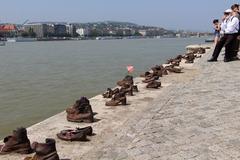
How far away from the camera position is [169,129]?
6344 mm

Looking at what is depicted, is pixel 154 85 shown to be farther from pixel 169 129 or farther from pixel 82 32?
pixel 82 32

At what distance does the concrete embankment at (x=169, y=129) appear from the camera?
17.7 feet

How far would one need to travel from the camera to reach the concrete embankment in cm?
539

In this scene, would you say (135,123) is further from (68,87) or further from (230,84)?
(68,87)

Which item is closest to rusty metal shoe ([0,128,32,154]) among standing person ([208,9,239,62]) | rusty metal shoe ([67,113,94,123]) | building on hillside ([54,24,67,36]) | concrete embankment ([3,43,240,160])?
concrete embankment ([3,43,240,160])

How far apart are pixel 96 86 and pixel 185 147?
599 inches

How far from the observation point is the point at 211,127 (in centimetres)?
630

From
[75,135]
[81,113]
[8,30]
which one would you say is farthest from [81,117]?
[8,30]

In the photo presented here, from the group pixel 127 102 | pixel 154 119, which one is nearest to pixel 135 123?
pixel 154 119

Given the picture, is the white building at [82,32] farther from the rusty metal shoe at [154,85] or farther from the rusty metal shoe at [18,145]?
the rusty metal shoe at [18,145]

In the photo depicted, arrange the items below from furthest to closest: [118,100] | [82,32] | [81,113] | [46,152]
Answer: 1. [82,32]
2. [118,100]
3. [81,113]
4. [46,152]

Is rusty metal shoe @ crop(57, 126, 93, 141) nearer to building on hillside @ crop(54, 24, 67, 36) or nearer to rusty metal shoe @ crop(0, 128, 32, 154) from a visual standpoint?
rusty metal shoe @ crop(0, 128, 32, 154)

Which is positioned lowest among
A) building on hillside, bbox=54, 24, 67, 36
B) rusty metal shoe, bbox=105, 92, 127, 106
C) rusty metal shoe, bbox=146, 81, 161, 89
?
building on hillside, bbox=54, 24, 67, 36

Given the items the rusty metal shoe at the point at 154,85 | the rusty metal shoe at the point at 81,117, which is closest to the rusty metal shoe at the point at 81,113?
the rusty metal shoe at the point at 81,117
